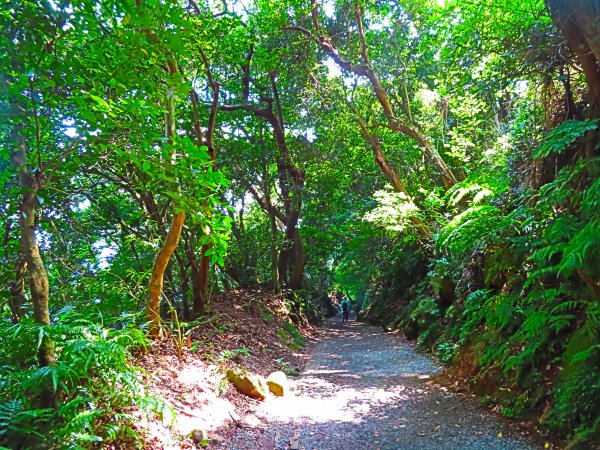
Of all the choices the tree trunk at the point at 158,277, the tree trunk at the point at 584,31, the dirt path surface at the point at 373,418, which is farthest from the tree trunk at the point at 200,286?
the tree trunk at the point at 584,31

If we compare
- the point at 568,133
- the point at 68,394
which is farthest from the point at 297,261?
the point at 68,394

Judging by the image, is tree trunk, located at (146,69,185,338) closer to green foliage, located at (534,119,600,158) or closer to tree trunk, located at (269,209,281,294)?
green foliage, located at (534,119,600,158)

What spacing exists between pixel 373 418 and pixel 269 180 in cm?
934

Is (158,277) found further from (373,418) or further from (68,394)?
(373,418)

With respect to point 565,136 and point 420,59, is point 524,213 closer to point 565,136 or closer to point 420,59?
point 565,136

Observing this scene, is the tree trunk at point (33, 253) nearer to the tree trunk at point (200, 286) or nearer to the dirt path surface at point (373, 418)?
the dirt path surface at point (373, 418)

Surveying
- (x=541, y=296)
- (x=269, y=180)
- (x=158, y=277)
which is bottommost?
(x=541, y=296)

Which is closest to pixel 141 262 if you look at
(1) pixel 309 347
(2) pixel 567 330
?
(1) pixel 309 347

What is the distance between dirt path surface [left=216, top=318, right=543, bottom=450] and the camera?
4.61m

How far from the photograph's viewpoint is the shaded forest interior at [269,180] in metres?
3.45

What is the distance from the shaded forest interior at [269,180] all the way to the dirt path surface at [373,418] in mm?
585

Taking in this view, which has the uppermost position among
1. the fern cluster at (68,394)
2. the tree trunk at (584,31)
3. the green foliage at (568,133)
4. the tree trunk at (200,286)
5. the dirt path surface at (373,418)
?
A: the tree trunk at (584,31)

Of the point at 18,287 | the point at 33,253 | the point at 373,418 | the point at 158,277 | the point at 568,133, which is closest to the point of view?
the point at 33,253

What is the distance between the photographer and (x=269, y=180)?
13602mm
